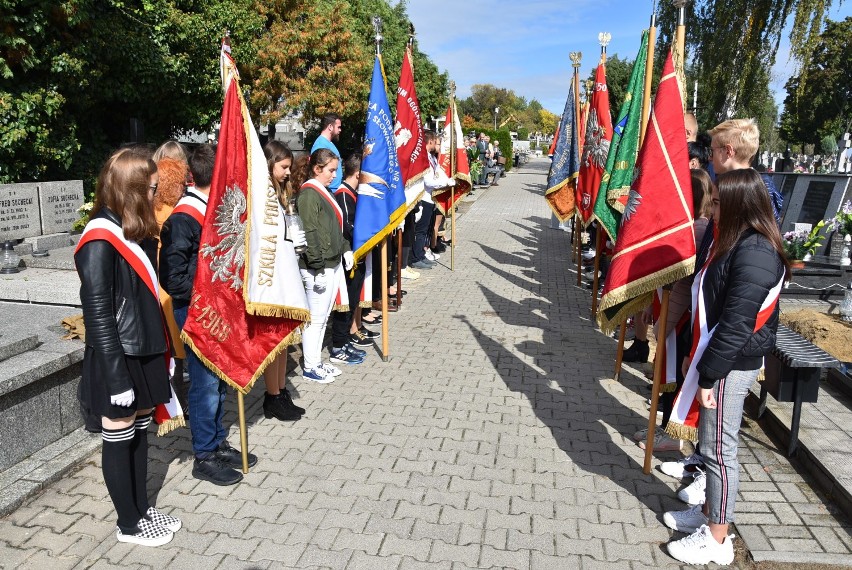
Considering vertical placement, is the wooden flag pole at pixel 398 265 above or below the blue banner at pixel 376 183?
below

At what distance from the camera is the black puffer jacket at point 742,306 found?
119 inches

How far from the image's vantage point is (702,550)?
3328mm

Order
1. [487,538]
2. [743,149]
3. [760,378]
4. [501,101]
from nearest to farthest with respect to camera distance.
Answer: [487,538] < [743,149] < [760,378] < [501,101]

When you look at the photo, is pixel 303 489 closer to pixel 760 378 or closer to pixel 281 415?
pixel 281 415

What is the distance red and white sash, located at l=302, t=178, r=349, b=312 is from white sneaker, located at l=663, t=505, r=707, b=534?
3502 millimetres

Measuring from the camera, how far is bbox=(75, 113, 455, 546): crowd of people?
313 centimetres

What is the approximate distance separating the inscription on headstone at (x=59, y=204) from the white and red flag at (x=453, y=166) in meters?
5.95

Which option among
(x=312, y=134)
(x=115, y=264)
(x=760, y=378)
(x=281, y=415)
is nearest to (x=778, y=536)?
(x=760, y=378)

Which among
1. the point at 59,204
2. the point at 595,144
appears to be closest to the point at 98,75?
the point at 59,204

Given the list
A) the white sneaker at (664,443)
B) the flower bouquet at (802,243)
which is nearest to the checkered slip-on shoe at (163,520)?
the white sneaker at (664,443)

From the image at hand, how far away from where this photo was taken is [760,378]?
5.53 meters

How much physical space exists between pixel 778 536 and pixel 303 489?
9.28 ft

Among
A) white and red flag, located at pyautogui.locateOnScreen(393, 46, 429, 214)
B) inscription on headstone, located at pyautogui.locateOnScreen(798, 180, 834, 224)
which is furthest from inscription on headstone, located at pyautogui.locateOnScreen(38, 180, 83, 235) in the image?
inscription on headstone, located at pyautogui.locateOnScreen(798, 180, 834, 224)

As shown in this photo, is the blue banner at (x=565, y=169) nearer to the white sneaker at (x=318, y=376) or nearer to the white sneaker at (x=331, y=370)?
the white sneaker at (x=331, y=370)
